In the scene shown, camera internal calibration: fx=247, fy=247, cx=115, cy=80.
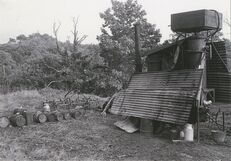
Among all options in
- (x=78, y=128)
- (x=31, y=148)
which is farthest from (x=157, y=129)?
(x=31, y=148)

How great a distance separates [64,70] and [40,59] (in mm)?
4747

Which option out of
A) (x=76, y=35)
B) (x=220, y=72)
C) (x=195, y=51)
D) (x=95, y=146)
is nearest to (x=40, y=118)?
(x=95, y=146)

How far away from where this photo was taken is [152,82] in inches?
403

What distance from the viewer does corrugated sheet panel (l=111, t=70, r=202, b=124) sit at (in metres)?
8.18

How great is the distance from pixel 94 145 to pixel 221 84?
6.35 m

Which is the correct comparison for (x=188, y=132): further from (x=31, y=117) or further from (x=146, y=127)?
(x=31, y=117)

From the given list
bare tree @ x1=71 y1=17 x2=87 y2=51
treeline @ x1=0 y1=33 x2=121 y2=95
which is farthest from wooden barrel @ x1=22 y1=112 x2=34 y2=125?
bare tree @ x1=71 y1=17 x2=87 y2=51

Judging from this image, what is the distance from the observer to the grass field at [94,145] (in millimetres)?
6801

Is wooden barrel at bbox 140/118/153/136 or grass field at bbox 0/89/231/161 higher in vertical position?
wooden barrel at bbox 140/118/153/136

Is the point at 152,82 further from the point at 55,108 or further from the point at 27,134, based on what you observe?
the point at 55,108

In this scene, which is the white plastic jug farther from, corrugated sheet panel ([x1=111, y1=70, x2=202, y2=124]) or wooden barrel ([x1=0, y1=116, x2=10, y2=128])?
wooden barrel ([x1=0, y1=116, x2=10, y2=128])

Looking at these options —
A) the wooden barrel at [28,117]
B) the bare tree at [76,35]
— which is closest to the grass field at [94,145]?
the wooden barrel at [28,117]

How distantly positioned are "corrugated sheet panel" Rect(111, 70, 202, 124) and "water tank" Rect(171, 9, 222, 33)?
7.75ft

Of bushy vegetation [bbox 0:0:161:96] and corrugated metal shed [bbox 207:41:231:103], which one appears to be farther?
bushy vegetation [bbox 0:0:161:96]
